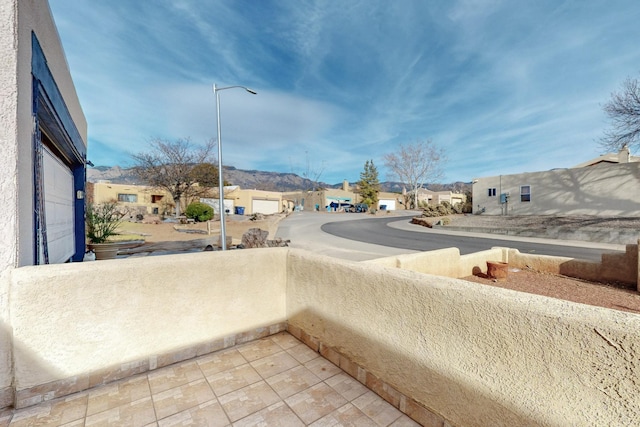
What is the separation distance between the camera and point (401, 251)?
11.0 m

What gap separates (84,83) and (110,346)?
7.62 m

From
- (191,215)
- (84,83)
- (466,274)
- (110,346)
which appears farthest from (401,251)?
(191,215)

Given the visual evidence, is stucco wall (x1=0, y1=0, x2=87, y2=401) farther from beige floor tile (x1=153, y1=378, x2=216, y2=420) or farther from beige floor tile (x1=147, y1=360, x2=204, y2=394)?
beige floor tile (x1=153, y1=378, x2=216, y2=420)

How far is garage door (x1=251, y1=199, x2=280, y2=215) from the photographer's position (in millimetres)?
37828

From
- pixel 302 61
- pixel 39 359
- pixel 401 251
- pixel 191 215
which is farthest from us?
pixel 191 215

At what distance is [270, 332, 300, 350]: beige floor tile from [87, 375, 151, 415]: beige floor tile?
1318mm

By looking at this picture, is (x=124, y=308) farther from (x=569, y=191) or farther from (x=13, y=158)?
(x=569, y=191)

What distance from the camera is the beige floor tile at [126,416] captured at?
1920 mm

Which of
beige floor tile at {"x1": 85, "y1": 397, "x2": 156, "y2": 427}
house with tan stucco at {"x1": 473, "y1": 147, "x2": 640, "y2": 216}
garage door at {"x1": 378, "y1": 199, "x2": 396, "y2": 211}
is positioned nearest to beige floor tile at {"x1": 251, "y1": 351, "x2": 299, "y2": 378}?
beige floor tile at {"x1": 85, "y1": 397, "x2": 156, "y2": 427}

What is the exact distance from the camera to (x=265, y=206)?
39.5 metres

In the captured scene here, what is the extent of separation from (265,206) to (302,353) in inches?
1477

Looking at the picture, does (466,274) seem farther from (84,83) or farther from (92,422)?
(84,83)

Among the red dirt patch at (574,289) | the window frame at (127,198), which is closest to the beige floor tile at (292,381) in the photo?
the red dirt patch at (574,289)

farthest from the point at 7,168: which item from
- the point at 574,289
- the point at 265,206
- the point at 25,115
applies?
the point at 265,206
